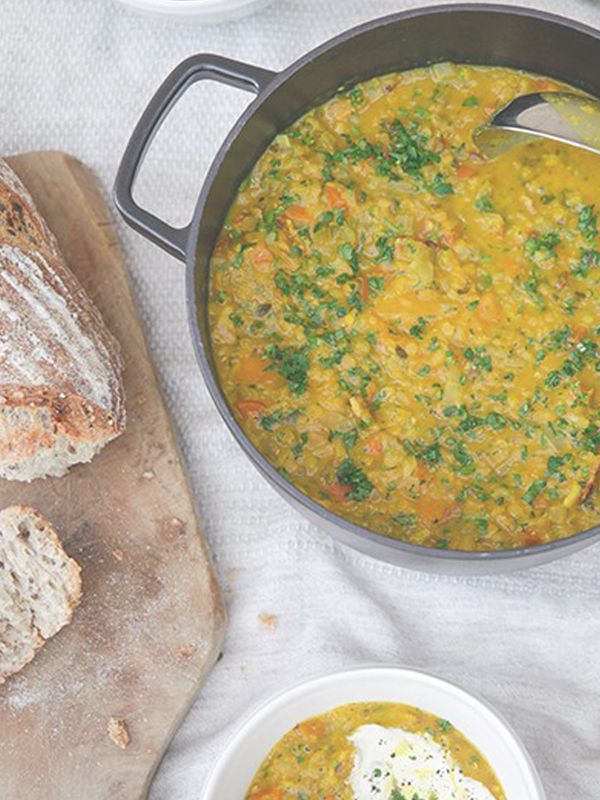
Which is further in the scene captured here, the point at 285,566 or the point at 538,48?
the point at 285,566

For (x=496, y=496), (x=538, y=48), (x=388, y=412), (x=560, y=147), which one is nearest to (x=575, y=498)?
(x=496, y=496)

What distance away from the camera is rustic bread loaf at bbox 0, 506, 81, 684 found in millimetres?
3904

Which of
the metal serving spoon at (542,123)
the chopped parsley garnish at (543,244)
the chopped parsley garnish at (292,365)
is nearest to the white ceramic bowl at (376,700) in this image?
the chopped parsley garnish at (292,365)

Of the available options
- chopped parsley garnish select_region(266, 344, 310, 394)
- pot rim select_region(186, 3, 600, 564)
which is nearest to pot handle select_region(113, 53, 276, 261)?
pot rim select_region(186, 3, 600, 564)

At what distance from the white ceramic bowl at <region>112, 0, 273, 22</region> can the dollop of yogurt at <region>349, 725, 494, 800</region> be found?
2.18m

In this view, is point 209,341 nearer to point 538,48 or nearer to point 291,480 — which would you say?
point 291,480

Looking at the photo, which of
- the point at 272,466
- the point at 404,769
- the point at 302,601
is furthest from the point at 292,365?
the point at 404,769

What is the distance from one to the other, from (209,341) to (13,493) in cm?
88

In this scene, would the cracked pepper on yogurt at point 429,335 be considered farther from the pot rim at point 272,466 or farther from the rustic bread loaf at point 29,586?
the rustic bread loaf at point 29,586

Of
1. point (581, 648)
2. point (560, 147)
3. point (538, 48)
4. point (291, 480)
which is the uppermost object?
point (538, 48)

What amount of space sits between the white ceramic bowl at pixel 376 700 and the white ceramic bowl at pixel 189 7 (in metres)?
2.00

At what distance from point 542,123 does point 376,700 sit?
5.56 ft

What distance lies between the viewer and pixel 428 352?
3.51 metres

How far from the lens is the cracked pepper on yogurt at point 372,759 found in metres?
3.79
